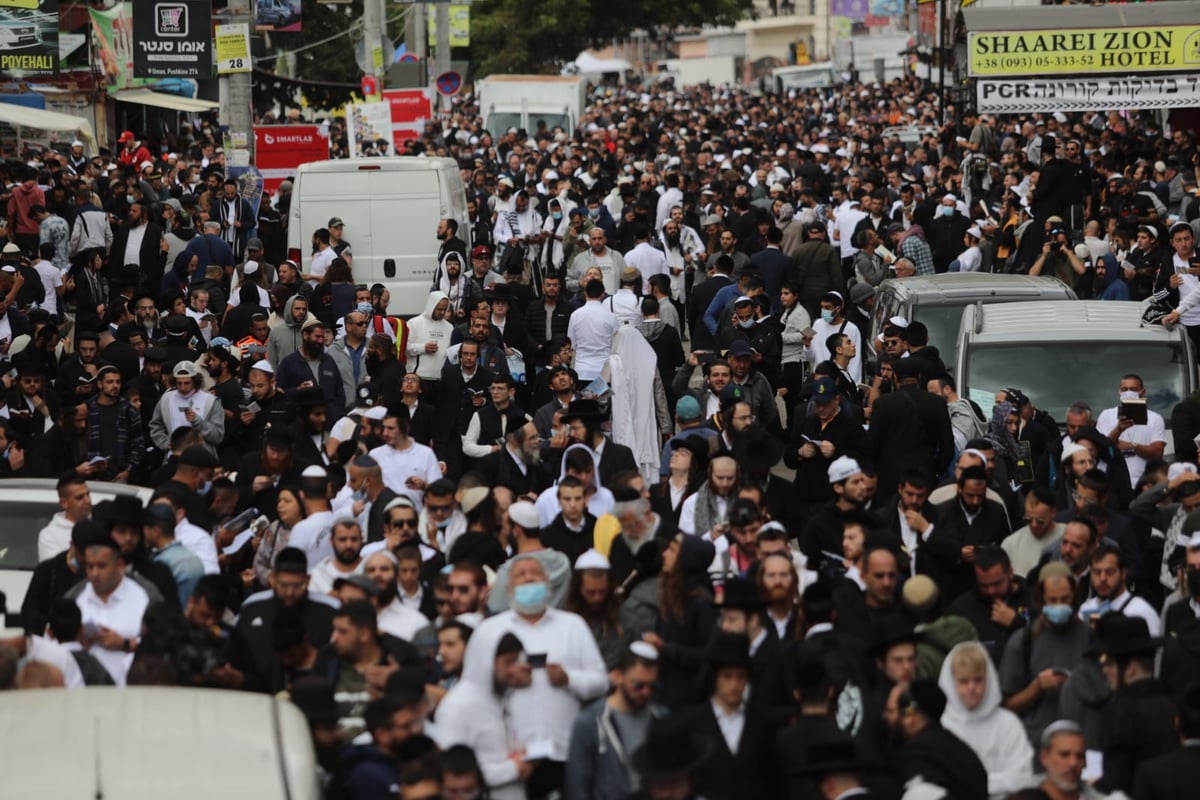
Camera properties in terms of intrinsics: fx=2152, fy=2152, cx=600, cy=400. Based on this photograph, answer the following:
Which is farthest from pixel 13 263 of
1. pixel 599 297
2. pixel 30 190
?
pixel 599 297

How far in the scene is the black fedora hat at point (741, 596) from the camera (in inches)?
321

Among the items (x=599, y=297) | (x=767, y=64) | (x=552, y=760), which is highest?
(x=767, y=64)

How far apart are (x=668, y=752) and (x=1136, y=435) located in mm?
6813

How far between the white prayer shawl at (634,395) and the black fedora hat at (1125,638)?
7055mm

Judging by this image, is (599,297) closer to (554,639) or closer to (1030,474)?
(1030,474)

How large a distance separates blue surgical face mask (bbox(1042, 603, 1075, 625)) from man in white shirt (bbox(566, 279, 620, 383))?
781 cm

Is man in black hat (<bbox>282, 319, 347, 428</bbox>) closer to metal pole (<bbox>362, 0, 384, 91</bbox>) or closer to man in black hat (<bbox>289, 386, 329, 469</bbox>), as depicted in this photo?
man in black hat (<bbox>289, 386, 329, 469</bbox>)

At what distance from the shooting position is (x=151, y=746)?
638 cm

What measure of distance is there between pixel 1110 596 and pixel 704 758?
3066 mm

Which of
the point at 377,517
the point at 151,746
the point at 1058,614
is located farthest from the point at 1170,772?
the point at 377,517

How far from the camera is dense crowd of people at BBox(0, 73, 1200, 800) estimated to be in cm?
743

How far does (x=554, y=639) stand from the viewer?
25.7ft

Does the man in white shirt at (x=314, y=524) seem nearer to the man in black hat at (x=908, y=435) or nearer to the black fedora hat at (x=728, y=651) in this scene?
the black fedora hat at (x=728, y=651)

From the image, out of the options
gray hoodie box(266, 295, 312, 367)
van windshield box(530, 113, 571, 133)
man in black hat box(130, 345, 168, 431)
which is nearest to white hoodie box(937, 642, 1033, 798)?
man in black hat box(130, 345, 168, 431)
